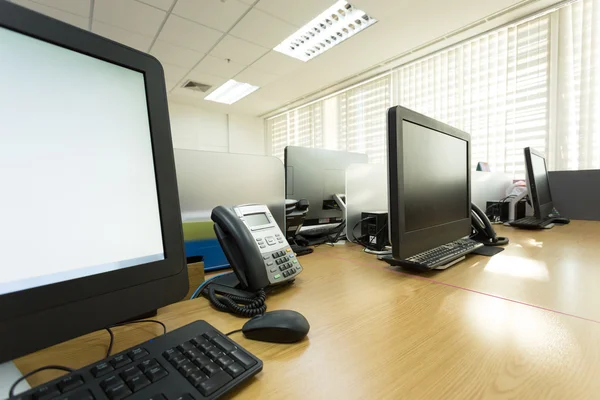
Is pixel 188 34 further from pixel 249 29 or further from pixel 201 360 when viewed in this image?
pixel 201 360

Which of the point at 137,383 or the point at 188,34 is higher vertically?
the point at 188,34

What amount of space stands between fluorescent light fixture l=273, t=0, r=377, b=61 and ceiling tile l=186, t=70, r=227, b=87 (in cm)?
121

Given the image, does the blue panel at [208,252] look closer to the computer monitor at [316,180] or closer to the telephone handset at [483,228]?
the computer monitor at [316,180]

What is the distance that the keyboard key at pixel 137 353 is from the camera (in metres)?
0.33

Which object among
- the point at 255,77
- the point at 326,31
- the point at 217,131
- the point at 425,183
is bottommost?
the point at 425,183

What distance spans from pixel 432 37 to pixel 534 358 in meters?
3.40

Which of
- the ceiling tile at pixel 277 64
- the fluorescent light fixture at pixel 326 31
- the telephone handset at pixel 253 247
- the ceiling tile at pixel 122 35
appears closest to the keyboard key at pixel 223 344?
the telephone handset at pixel 253 247

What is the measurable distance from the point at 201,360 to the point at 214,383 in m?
0.04

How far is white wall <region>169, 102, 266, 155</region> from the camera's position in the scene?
5.30m

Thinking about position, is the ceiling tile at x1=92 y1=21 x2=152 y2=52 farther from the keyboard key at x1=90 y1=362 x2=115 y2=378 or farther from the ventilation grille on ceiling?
the keyboard key at x1=90 y1=362 x2=115 y2=378

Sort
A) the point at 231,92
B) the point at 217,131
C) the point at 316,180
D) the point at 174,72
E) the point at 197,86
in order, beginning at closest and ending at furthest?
the point at 316,180 → the point at 174,72 → the point at 197,86 → the point at 231,92 → the point at 217,131

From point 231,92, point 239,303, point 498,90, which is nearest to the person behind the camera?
point 239,303

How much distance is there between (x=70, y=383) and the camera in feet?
0.91

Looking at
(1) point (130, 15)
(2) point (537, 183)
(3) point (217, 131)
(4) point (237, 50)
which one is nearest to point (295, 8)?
(4) point (237, 50)
